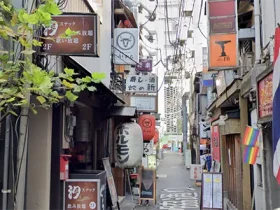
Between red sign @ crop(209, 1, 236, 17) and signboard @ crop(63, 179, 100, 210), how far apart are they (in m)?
6.89

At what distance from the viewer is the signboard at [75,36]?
219 inches

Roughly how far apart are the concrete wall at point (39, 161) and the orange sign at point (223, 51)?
19.6 feet

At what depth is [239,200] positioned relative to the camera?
42.9ft

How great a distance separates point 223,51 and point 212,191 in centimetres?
493

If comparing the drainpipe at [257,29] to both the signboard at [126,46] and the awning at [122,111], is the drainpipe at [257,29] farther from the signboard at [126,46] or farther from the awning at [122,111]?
the signboard at [126,46]

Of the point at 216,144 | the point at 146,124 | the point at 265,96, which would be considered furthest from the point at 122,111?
the point at 216,144

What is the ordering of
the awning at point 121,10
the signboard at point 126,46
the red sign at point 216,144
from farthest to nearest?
the awning at point 121,10, the red sign at point 216,144, the signboard at point 126,46

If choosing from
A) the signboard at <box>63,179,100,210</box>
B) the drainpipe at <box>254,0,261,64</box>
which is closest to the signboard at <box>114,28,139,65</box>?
the drainpipe at <box>254,0,261,64</box>

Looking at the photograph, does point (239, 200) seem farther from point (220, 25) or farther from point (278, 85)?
point (278, 85)

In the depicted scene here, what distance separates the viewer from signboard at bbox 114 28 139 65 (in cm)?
1406

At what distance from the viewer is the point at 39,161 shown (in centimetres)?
695

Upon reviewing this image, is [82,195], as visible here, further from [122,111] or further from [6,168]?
[122,111]

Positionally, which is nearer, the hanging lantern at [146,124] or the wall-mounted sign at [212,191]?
the wall-mounted sign at [212,191]

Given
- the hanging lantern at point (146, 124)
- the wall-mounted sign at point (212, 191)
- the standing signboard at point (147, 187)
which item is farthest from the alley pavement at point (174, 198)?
the hanging lantern at point (146, 124)
